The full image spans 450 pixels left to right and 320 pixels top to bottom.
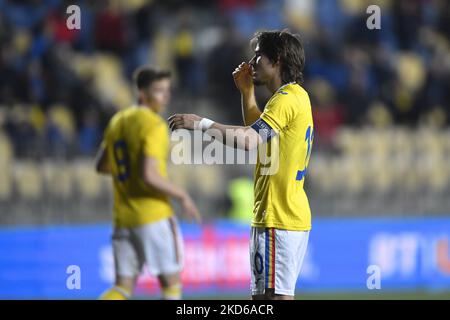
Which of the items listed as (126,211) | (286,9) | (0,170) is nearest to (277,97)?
(126,211)

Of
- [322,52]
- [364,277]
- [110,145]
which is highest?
[322,52]

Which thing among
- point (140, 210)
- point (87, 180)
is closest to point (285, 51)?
point (140, 210)

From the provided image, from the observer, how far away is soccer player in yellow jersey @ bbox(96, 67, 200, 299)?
7.86 meters

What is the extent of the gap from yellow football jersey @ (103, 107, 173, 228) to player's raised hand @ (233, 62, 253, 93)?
163 centimetres

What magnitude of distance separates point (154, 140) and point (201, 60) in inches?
267

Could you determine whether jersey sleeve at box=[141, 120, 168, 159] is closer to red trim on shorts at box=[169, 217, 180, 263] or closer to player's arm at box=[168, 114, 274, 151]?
red trim on shorts at box=[169, 217, 180, 263]

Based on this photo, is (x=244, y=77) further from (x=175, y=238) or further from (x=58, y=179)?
(x=58, y=179)

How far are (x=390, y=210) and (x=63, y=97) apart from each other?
14.0 ft

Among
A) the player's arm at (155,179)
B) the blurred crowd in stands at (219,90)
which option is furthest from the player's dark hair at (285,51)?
the blurred crowd in stands at (219,90)

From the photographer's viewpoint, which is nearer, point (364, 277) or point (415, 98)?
point (364, 277)

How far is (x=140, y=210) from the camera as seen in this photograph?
7.88 m

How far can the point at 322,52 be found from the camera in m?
Result: 15.2
